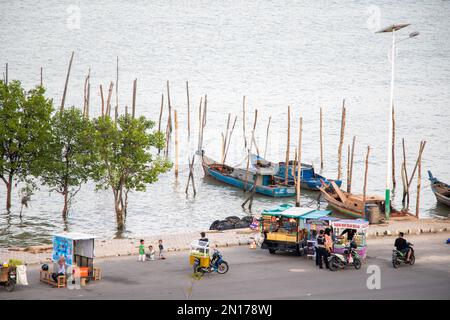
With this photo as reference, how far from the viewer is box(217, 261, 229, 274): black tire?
3197 centimetres

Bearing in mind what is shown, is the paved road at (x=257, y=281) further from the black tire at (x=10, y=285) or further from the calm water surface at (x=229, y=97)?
the calm water surface at (x=229, y=97)

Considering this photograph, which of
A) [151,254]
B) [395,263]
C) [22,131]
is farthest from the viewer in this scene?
[22,131]

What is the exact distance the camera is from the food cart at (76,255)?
99.4ft

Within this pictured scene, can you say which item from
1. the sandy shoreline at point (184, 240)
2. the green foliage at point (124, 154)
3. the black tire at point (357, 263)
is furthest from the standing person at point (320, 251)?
the green foliage at point (124, 154)

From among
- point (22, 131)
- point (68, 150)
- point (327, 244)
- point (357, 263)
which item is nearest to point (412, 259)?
point (357, 263)

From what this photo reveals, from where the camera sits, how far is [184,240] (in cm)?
3844

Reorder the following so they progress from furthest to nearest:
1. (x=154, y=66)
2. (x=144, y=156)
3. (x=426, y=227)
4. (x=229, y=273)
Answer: (x=154, y=66) < (x=144, y=156) < (x=426, y=227) < (x=229, y=273)

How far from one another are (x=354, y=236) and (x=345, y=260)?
2.24 metres

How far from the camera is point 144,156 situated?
47.0 metres

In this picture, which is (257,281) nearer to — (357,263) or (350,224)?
(357,263)

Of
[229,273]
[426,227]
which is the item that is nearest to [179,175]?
[426,227]

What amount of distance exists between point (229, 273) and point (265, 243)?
12.2 ft
